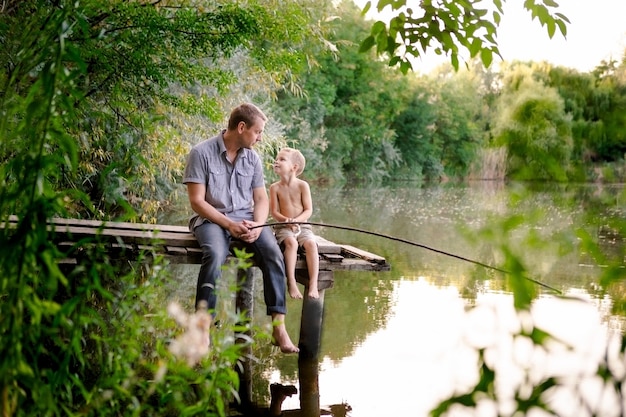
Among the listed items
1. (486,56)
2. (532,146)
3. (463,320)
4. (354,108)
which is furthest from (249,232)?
(354,108)

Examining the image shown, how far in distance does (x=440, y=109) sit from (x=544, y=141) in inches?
1707

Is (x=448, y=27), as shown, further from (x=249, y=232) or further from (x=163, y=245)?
(x=163, y=245)

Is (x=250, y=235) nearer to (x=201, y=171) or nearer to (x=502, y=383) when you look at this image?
(x=201, y=171)

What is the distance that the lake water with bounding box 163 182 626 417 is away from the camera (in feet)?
3.84

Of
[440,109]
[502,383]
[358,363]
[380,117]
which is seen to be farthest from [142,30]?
[440,109]

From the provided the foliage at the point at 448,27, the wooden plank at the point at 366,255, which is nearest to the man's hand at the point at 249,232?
the wooden plank at the point at 366,255

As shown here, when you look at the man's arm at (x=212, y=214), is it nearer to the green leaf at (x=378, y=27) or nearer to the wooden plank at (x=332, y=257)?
the wooden plank at (x=332, y=257)

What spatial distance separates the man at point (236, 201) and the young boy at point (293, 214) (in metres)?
0.12

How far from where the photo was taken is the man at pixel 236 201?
15.2ft

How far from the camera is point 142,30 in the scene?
19.3 ft

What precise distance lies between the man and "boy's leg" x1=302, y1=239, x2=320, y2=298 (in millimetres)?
237

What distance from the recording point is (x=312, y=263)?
4.88m

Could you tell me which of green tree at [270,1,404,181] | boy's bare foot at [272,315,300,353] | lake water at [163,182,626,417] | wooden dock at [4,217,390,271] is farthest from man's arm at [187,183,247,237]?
green tree at [270,1,404,181]

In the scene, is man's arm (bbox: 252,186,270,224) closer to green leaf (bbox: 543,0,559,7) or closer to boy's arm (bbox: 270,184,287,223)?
boy's arm (bbox: 270,184,287,223)
